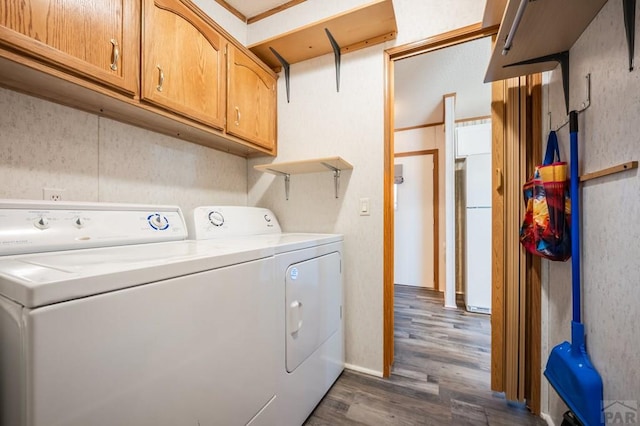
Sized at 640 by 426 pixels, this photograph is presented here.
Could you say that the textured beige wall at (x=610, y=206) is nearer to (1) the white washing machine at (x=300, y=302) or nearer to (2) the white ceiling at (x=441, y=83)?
(1) the white washing machine at (x=300, y=302)

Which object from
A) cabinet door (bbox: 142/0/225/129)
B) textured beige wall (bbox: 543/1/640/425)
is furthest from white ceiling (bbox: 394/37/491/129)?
cabinet door (bbox: 142/0/225/129)

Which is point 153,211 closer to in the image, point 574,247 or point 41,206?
point 41,206

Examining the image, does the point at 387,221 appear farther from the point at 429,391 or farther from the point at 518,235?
the point at 429,391

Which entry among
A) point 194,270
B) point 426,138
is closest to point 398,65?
point 426,138

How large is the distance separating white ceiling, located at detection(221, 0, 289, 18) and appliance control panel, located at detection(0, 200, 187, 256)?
1.71 m

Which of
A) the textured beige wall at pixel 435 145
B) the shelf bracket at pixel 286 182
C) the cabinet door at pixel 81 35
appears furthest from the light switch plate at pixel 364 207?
the textured beige wall at pixel 435 145

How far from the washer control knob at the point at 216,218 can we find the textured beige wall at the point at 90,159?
0.79 ft

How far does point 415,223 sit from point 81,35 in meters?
3.72

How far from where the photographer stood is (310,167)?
5.80 feet

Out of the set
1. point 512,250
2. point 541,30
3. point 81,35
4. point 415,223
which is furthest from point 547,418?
point 81,35

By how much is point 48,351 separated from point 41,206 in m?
0.78

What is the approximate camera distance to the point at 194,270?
746 mm

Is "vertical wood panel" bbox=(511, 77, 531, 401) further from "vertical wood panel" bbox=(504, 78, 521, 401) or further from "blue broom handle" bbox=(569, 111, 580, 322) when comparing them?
"blue broom handle" bbox=(569, 111, 580, 322)

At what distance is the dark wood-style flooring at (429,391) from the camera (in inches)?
53.2
